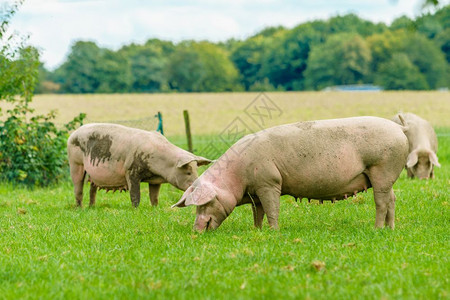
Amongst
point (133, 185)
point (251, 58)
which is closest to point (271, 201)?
point (133, 185)

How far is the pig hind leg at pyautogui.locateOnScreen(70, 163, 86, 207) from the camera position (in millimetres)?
11047

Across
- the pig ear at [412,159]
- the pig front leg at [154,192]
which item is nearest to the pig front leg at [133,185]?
the pig front leg at [154,192]

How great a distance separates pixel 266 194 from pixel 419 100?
3984cm

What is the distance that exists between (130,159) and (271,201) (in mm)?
3230

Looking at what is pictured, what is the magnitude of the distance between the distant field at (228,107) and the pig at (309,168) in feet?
68.9

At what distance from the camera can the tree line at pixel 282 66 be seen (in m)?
83.6

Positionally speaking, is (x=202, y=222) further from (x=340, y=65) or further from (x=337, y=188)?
(x=340, y=65)

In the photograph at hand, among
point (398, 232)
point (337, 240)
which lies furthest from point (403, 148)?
point (337, 240)

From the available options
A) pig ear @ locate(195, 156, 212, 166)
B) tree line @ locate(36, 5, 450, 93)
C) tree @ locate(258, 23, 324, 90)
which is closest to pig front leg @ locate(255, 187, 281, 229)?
pig ear @ locate(195, 156, 212, 166)

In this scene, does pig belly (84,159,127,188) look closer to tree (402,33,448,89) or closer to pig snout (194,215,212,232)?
pig snout (194,215,212,232)

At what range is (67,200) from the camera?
1202 centimetres

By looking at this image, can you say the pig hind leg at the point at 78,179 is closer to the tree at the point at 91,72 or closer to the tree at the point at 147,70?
the tree at the point at 91,72

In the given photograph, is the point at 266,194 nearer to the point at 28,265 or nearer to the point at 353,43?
the point at 28,265

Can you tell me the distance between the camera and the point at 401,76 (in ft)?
272
